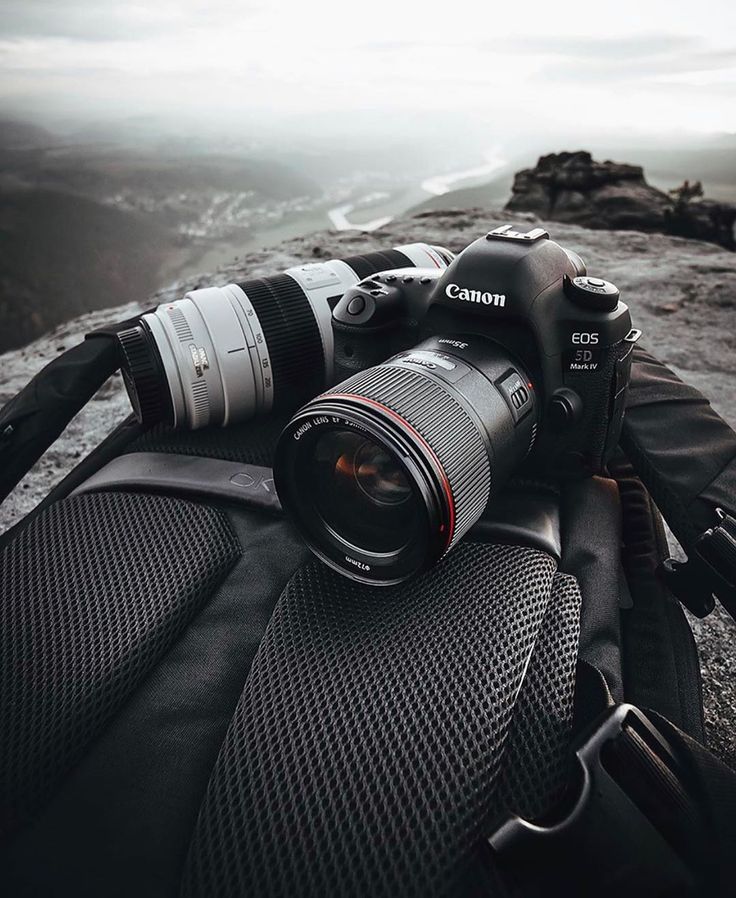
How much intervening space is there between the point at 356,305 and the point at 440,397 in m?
0.38

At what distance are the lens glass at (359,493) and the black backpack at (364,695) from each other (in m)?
0.09

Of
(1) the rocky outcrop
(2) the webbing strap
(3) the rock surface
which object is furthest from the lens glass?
(1) the rocky outcrop

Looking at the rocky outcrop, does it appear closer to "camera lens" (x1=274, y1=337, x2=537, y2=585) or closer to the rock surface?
the rock surface

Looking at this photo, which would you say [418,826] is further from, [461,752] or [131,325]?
[131,325]

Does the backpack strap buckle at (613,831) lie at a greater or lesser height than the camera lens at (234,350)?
lesser

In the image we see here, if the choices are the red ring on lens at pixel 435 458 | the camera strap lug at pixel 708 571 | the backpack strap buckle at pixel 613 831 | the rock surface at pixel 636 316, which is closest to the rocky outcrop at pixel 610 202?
the rock surface at pixel 636 316

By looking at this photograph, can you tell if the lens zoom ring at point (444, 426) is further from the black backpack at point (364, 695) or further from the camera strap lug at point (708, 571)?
the camera strap lug at point (708, 571)

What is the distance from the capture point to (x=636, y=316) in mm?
2576

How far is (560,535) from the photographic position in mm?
1160

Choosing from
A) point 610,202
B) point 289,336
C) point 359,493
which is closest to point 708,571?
point 359,493

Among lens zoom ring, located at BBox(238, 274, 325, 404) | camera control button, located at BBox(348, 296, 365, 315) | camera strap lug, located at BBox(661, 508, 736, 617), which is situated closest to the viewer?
camera strap lug, located at BBox(661, 508, 736, 617)

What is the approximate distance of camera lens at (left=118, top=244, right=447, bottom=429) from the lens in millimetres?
1348

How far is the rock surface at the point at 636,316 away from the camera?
4.31 feet

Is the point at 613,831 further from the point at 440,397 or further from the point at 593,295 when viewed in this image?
the point at 593,295
